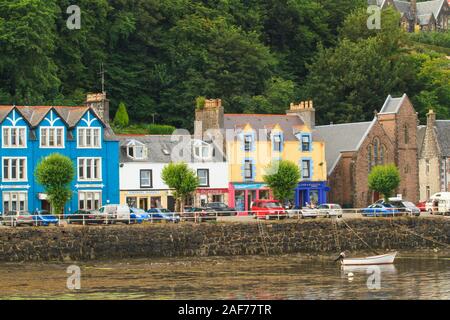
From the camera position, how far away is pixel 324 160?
309 ft

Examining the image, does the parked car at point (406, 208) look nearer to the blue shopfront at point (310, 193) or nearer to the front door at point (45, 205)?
the blue shopfront at point (310, 193)

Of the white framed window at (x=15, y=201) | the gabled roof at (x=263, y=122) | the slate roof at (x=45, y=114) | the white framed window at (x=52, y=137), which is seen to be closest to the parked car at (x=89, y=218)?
the white framed window at (x=15, y=201)

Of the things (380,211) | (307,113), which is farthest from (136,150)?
(380,211)

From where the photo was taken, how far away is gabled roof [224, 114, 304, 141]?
304 ft

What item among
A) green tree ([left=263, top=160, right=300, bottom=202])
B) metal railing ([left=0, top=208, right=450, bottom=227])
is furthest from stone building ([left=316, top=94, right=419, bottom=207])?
metal railing ([left=0, top=208, right=450, bottom=227])

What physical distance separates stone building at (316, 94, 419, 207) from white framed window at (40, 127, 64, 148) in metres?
22.5

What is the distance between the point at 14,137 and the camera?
269ft

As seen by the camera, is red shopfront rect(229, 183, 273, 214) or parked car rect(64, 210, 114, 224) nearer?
parked car rect(64, 210, 114, 224)

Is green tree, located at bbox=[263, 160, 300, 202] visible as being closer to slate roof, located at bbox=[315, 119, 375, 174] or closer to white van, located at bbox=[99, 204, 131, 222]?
slate roof, located at bbox=[315, 119, 375, 174]

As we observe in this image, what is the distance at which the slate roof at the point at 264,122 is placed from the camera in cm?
9256

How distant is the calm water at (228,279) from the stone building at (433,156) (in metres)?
31.4

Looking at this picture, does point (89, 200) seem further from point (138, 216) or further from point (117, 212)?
point (138, 216)

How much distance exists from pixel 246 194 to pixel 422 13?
10482cm
